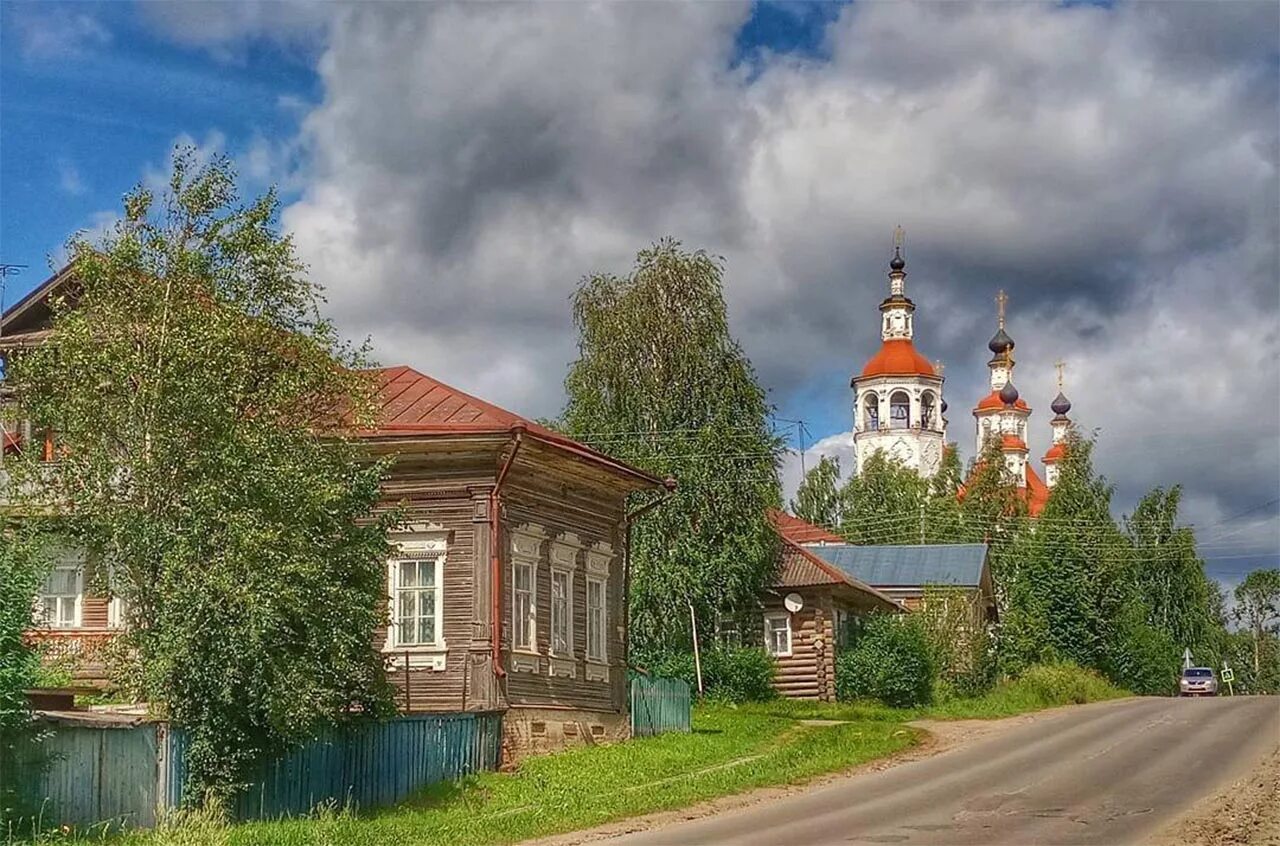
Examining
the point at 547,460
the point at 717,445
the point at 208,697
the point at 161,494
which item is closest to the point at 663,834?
the point at 208,697

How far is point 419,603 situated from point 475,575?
118 cm

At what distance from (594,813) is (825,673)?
78.3 ft

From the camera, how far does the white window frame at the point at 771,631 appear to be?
42.7m

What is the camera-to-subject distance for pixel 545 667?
84.3 feet

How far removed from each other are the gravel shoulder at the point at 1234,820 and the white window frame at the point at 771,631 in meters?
20.9

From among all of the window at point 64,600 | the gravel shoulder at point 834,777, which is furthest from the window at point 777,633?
the window at point 64,600

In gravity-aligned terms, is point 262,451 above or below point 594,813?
above

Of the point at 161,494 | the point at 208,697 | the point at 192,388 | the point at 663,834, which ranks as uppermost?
the point at 192,388

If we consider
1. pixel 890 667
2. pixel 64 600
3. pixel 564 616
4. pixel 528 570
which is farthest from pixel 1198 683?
pixel 64 600

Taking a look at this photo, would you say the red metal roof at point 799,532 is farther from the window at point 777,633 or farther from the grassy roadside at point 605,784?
the grassy roadside at point 605,784

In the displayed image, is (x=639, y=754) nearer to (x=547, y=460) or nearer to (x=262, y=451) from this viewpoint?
(x=547, y=460)

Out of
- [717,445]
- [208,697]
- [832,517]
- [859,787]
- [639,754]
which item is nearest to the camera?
[208,697]

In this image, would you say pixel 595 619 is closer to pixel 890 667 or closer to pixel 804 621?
pixel 890 667

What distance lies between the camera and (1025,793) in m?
20.9
